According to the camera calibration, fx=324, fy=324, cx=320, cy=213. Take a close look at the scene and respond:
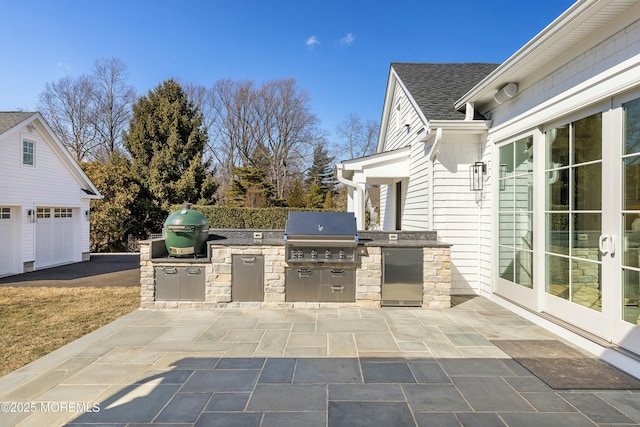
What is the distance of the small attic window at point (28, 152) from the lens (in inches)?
362

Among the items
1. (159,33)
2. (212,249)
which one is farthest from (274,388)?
(159,33)

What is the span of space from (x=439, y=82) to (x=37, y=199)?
38.3 ft

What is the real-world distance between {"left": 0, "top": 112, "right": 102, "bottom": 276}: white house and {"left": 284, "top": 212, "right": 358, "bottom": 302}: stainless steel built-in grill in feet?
28.7

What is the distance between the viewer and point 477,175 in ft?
18.6

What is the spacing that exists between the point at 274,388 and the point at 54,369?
82.6 inches

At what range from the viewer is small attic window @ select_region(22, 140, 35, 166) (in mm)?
9195

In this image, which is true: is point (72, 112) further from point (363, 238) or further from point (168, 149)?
point (363, 238)

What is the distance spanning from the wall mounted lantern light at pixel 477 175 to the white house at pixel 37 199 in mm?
11167

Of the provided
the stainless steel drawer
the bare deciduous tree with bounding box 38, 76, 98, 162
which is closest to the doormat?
the stainless steel drawer

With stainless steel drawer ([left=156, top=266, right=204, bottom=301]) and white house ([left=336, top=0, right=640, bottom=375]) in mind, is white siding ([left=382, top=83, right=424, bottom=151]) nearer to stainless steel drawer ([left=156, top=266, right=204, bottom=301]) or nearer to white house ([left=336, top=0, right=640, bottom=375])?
white house ([left=336, top=0, right=640, bottom=375])

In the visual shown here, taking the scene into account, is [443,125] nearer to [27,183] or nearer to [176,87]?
[27,183]

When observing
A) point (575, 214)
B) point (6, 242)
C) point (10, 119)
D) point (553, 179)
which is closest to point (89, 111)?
point (10, 119)

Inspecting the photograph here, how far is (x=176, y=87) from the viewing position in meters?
16.9

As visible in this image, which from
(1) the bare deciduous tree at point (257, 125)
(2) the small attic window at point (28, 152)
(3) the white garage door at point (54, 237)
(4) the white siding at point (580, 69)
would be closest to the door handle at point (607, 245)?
(4) the white siding at point (580, 69)
